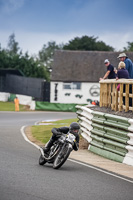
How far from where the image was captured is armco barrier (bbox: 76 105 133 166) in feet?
42.8

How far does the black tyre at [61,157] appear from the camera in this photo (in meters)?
10.9

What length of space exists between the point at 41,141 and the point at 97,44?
8230 centimetres

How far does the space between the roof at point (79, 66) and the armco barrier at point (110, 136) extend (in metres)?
47.4

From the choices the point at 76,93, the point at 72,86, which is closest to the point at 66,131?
the point at 76,93

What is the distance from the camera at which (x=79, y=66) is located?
6525 cm

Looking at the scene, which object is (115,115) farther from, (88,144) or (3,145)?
(3,145)

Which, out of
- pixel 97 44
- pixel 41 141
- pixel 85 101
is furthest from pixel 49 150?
pixel 97 44

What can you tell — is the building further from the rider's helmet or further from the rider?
the rider's helmet

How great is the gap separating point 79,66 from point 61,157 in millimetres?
54538

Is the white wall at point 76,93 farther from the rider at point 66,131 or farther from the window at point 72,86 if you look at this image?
the rider at point 66,131

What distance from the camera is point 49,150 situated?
11820 mm

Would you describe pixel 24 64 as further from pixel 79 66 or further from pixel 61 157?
pixel 61 157

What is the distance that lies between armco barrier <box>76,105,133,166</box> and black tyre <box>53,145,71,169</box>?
244 centimetres

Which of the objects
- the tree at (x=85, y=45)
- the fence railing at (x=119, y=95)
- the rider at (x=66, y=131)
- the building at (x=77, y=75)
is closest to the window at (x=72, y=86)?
the building at (x=77, y=75)
